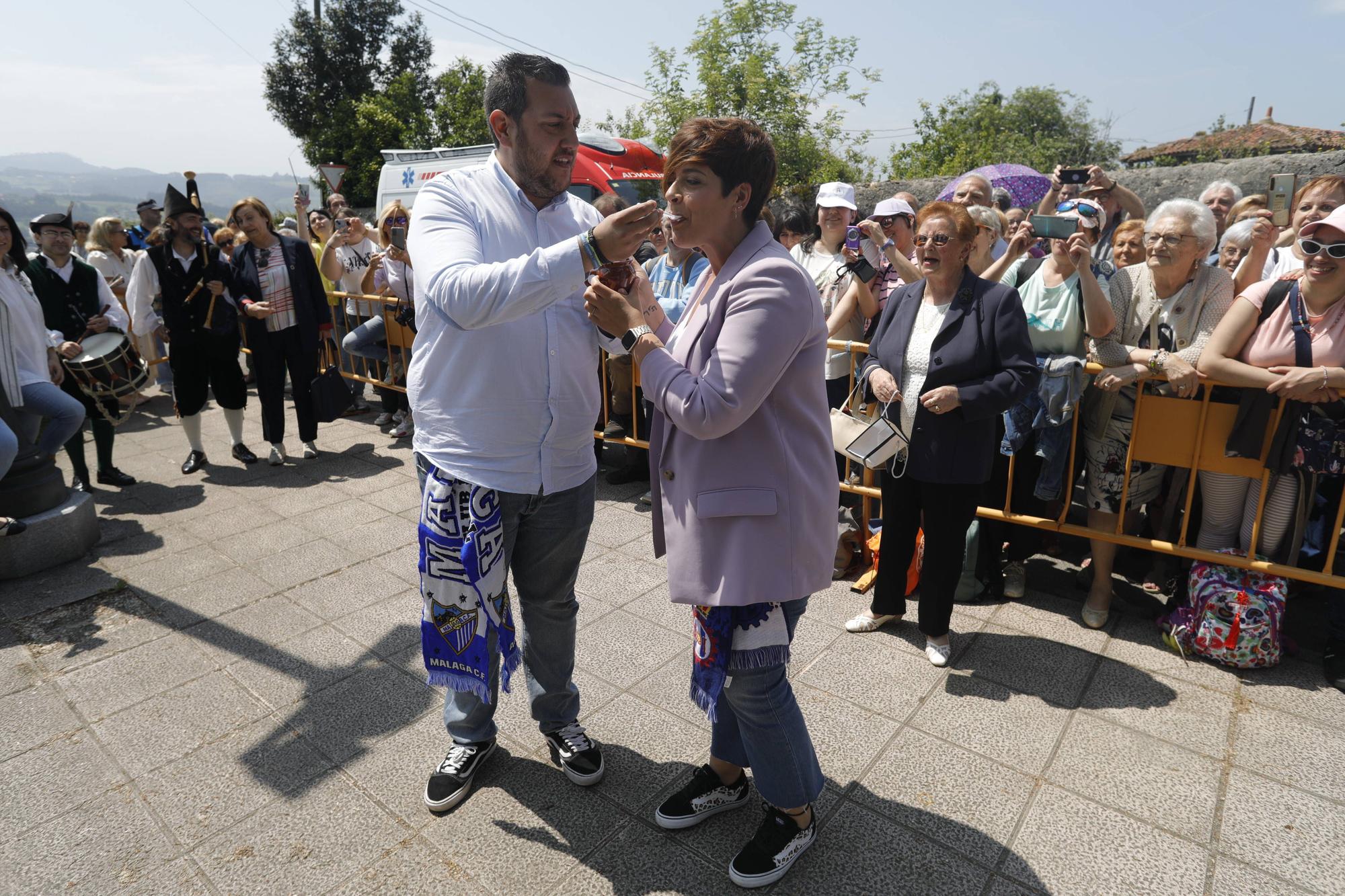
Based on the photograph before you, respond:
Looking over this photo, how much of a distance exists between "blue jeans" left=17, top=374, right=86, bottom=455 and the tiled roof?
2004cm

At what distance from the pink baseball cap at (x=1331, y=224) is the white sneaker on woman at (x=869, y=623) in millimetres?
2275

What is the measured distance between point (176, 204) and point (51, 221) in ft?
2.75

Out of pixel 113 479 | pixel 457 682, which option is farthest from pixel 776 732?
pixel 113 479

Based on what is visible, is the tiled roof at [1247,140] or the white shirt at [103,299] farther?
the tiled roof at [1247,140]

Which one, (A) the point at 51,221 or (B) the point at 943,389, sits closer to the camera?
(B) the point at 943,389

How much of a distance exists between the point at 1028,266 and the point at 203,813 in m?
4.38

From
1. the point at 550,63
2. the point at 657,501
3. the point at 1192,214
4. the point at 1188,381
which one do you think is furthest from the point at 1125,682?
the point at 550,63

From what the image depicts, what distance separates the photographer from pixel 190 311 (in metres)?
5.96

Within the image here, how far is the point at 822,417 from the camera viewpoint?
205 centimetres

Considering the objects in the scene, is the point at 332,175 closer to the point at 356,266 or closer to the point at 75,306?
the point at 356,266

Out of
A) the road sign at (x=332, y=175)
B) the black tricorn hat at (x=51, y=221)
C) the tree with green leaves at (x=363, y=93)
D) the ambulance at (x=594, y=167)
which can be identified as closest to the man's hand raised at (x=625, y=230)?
the black tricorn hat at (x=51, y=221)

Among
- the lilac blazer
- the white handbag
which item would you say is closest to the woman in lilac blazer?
the lilac blazer

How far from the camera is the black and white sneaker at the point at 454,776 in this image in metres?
2.49

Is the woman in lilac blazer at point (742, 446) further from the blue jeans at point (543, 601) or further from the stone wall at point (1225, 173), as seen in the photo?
the stone wall at point (1225, 173)
